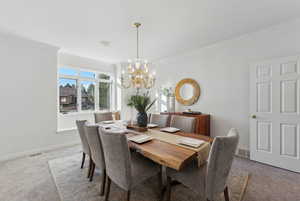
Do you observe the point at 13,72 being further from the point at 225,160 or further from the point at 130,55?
the point at 225,160

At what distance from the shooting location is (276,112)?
248 centimetres

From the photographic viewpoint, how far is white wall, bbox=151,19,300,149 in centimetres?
255

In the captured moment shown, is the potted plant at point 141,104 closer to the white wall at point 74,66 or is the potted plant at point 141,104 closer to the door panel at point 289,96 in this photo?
the door panel at point 289,96

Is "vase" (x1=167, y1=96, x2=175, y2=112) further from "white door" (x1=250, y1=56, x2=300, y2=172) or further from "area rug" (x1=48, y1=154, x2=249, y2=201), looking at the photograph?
"area rug" (x1=48, y1=154, x2=249, y2=201)

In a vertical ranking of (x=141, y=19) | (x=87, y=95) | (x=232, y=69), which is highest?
(x=141, y=19)

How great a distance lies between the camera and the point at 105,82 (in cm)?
507

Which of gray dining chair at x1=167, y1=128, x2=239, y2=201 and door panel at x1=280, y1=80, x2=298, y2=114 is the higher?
door panel at x1=280, y1=80, x2=298, y2=114

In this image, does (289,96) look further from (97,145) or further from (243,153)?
(97,145)

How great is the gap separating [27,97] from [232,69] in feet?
15.3

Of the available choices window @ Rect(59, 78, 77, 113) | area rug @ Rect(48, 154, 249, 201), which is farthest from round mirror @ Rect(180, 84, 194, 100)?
window @ Rect(59, 78, 77, 113)

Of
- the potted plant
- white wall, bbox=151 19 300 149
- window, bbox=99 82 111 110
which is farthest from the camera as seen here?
window, bbox=99 82 111 110

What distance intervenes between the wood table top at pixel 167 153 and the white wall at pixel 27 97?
2.83m

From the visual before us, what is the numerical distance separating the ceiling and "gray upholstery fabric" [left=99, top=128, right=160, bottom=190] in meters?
1.82

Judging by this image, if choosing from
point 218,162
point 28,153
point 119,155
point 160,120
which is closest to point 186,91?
point 160,120
